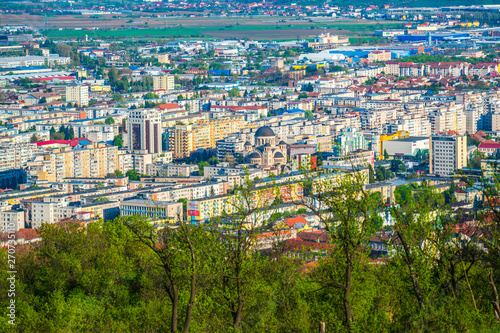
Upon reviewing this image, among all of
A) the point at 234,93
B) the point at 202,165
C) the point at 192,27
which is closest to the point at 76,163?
the point at 202,165

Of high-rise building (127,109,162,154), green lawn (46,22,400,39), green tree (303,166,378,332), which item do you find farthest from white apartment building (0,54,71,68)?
green tree (303,166,378,332)

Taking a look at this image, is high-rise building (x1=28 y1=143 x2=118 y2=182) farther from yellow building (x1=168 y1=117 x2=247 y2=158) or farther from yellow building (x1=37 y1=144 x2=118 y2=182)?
yellow building (x1=168 y1=117 x2=247 y2=158)

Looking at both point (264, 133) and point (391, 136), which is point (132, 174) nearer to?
point (264, 133)

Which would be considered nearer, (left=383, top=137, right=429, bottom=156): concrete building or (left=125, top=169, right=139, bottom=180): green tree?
(left=125, top=169, right=139, bottom=180): green tree

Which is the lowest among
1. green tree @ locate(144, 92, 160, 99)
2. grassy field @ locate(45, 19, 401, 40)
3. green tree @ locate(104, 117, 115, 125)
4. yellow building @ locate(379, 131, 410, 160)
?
yellow building @ locate(379, 131, 410, 160)

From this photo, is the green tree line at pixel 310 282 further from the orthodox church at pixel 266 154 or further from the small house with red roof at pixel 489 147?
the small house with red roof at pixel 489 147

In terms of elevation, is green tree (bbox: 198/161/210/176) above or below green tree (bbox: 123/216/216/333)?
below

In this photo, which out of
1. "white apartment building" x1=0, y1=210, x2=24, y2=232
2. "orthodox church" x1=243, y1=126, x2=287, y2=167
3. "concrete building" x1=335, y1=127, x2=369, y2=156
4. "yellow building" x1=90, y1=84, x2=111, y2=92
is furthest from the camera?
"yellow building" x1=90, y1=84, x2=111, y2=92
